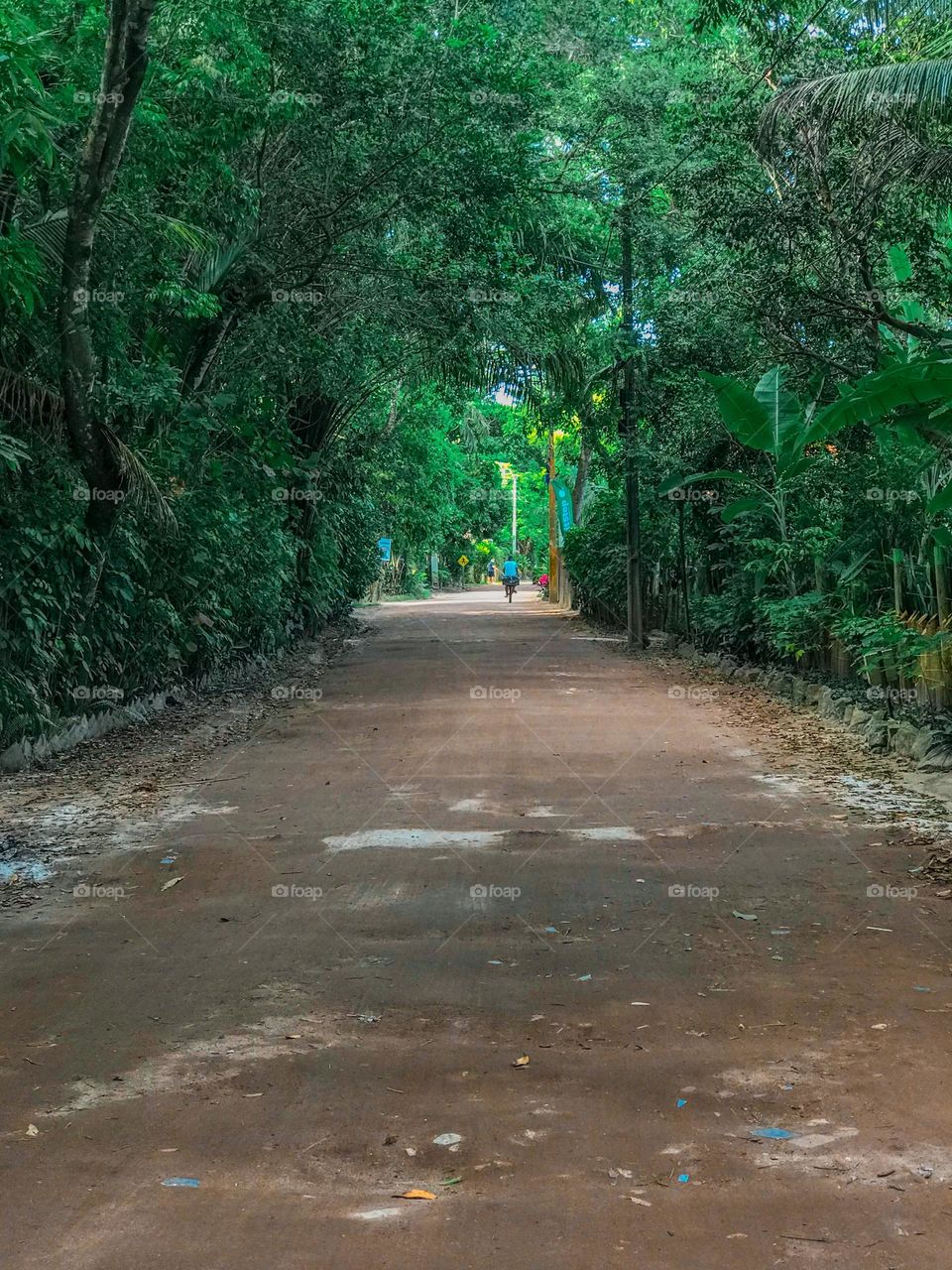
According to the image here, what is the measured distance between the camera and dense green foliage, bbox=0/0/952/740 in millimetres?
10672

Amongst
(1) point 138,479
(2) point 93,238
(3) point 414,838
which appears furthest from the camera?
(1) point 138,479

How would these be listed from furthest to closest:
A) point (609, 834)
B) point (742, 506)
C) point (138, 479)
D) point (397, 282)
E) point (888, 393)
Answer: point (742, 506) → point (397, 282) → point (138, 479) → point (609, 834) → point (888, 393)

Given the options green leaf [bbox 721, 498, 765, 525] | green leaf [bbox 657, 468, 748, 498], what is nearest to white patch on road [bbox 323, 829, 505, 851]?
green leaf [bbox 721, 498, 765, 525]

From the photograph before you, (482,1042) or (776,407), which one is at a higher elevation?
(776,407)

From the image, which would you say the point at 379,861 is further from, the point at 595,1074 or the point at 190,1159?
the point at 190,1159

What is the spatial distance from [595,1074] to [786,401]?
29.7ft

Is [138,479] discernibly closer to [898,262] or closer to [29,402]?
[29,402]

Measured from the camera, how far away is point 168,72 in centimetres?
1084

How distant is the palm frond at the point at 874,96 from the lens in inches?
412

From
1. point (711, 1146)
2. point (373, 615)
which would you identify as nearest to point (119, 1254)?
point (711, 1146)

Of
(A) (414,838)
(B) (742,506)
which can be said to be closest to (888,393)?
(A) (414,838)

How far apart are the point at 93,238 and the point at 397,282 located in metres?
6.21

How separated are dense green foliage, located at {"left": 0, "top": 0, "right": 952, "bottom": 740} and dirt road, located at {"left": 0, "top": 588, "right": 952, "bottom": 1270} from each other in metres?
3.05

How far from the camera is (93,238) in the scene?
35.0 feet
